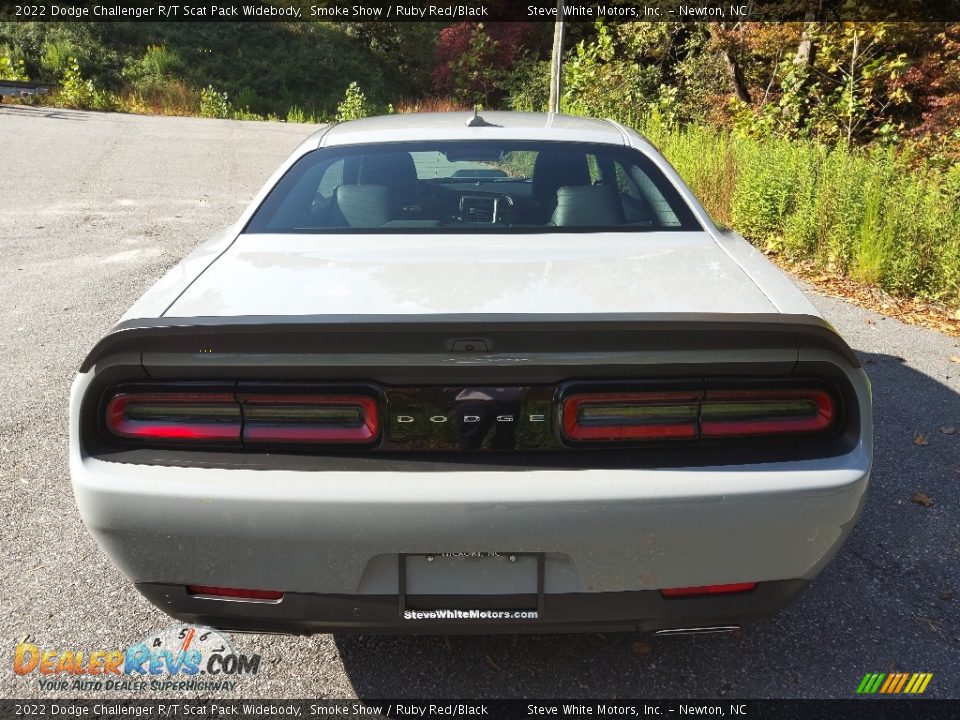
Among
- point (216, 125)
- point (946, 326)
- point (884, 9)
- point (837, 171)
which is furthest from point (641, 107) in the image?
point (216, 125)

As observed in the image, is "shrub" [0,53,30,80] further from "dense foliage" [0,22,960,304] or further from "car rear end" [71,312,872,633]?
"car rear end" [71,312,872,633]

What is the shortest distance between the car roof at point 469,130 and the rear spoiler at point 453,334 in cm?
168

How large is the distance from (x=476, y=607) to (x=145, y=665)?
118 centimetres

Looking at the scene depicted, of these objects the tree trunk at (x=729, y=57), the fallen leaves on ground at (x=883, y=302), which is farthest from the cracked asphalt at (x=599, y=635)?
the tree trunk at (x=729, y=57)

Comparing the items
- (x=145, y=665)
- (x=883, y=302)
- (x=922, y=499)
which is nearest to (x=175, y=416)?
(x=145, y=665)

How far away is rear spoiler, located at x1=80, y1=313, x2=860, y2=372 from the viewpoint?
1.73 m

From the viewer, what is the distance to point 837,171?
23.3 feet

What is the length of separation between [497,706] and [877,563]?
1.61 metres

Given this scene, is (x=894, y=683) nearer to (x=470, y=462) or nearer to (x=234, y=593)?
(x=470, y=462)

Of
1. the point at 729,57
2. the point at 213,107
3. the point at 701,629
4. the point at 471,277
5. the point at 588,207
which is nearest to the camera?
the point at 701,629

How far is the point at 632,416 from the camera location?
182 centimetres

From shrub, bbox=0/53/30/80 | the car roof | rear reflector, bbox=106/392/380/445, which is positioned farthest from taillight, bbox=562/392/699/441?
shrub, bbox=0/53/30/80

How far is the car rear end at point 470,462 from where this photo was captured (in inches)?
67.9

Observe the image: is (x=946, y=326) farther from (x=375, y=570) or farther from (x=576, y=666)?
(x=375, y=570)
